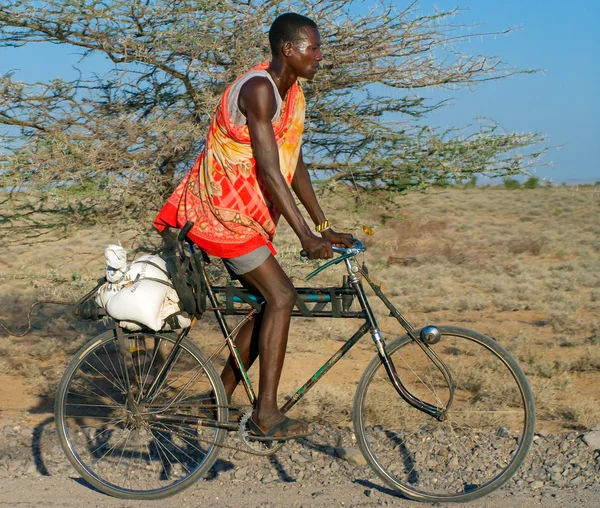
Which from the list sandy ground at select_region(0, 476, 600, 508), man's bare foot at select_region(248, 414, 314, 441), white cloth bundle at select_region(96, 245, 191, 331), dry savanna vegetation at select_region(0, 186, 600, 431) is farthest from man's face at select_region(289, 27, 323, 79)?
dry savanna vegetation at select_region(0, 186, 600, 431)

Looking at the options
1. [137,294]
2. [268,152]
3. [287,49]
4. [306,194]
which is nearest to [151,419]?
[137,294]

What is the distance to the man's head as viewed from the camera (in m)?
3.76

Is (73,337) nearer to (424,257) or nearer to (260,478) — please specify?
(260,478)

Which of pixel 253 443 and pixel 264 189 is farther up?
pixel 264 189

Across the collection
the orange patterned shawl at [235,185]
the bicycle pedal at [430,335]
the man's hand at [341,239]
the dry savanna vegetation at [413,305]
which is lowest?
the dry savanna vegetation at [413,305]

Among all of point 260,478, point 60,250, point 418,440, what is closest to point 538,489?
point 418,440

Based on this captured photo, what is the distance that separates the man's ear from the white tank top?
0.13 metres

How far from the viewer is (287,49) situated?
3.77 m

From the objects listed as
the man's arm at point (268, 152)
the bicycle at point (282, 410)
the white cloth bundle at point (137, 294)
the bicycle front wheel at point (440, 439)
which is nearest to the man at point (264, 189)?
the man's arm at point (268, 152)

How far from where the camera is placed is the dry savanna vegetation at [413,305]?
682 cm

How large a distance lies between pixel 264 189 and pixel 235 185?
146mm

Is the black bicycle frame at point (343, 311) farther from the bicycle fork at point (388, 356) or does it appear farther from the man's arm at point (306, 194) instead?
the man's arm at point (306, 194)

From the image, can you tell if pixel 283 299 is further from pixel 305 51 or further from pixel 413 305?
pixel 413 305

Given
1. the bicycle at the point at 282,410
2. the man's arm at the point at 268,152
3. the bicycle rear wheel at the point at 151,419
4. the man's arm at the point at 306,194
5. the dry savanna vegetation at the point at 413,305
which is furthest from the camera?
the dry savanna vegetation at the point at 413,305
